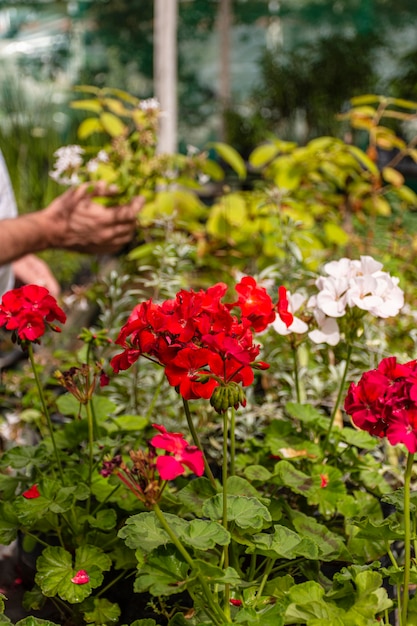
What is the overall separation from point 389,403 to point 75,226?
141 cm

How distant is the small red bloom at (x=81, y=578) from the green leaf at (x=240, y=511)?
214 mm

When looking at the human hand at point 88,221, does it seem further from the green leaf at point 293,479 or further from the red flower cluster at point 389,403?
the red flower cluster at point 389,403

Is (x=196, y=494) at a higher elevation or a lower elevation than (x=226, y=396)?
lower

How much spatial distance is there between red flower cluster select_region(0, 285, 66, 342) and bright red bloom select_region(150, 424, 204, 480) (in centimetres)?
29

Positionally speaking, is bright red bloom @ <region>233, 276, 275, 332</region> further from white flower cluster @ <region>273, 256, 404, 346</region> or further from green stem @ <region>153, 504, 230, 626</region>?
green stem @ <region>153, 504, 230, 626</region>

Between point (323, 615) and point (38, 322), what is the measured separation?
46 centimetres

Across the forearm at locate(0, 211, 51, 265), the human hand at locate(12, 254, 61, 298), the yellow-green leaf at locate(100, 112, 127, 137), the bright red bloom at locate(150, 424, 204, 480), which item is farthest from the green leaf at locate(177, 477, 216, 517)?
the yellow-green leaf at locate(100, 112, 127, 137)

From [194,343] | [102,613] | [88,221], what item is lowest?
[102,613]

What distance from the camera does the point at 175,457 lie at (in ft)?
2.21

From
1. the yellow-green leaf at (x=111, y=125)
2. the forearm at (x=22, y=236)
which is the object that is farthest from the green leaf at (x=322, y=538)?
the yellow-green leaf at (x=111, y=125)

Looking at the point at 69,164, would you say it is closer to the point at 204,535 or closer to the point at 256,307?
the point at 256,307

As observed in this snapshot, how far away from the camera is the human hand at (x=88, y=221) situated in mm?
1947

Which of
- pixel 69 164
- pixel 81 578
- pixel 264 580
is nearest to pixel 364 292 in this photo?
A: pixel 264 580

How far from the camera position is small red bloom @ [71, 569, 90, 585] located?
88 centimetres
